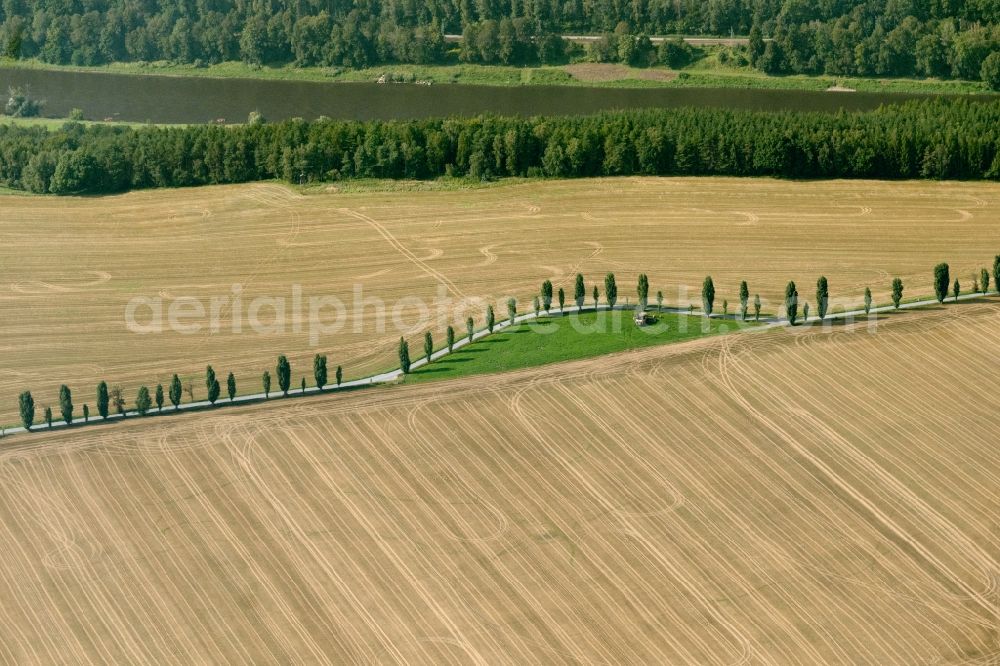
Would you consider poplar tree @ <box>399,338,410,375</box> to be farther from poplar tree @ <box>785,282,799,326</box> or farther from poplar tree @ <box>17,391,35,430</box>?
poplar tree @ <box>785,282,799,326</box>

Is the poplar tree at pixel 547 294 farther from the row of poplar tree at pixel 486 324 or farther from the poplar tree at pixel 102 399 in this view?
the poplar tree at pixel 102 399

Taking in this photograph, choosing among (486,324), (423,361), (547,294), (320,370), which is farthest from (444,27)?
(320,370)

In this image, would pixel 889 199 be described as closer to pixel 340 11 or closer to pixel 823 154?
pixel 823 154

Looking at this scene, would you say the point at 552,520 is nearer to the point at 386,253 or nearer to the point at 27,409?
the point at 27,409

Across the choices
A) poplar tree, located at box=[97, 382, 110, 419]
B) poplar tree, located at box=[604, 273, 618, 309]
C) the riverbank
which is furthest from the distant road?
poplar tree, located at box=[97, 382, 110, 419]

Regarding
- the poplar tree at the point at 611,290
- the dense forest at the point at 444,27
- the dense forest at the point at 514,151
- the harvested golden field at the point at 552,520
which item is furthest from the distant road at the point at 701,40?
the harvested golden field at the point at 552,520
